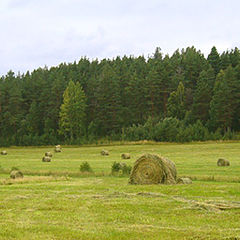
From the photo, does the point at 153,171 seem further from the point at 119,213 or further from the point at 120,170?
the point at 119,213

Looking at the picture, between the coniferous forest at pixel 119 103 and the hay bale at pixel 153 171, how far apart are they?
49.7m

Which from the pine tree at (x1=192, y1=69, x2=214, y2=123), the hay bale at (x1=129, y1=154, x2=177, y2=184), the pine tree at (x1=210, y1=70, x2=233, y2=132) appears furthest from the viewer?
the pine tree at (x1=192, y1=69, x2=214, y2=123)

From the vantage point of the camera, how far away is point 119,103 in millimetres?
88188

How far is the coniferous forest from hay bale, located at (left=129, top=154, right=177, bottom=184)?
49.7 m

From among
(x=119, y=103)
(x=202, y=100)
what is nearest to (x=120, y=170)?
(x=202, y=100)

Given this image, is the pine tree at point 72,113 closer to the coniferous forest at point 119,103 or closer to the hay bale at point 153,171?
the coniferous forest at point 119,103

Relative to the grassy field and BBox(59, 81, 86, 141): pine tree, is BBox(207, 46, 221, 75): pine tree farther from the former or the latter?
the grassy field

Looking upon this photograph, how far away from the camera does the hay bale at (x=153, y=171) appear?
20172 mm

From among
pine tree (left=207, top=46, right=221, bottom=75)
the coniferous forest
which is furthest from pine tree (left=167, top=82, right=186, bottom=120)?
pine tree (left=207, top=46, right=221, bottom=75)

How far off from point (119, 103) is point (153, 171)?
68203 millimetres

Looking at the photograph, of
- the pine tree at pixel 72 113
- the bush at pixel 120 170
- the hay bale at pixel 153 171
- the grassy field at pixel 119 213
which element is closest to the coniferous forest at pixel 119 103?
the pine tree at pixel 72 113

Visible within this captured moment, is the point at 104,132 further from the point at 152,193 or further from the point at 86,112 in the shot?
the point at 152,193

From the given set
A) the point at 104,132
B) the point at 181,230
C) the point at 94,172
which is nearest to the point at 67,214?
the point at 181,230

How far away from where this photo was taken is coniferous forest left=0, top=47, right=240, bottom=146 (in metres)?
74.4
